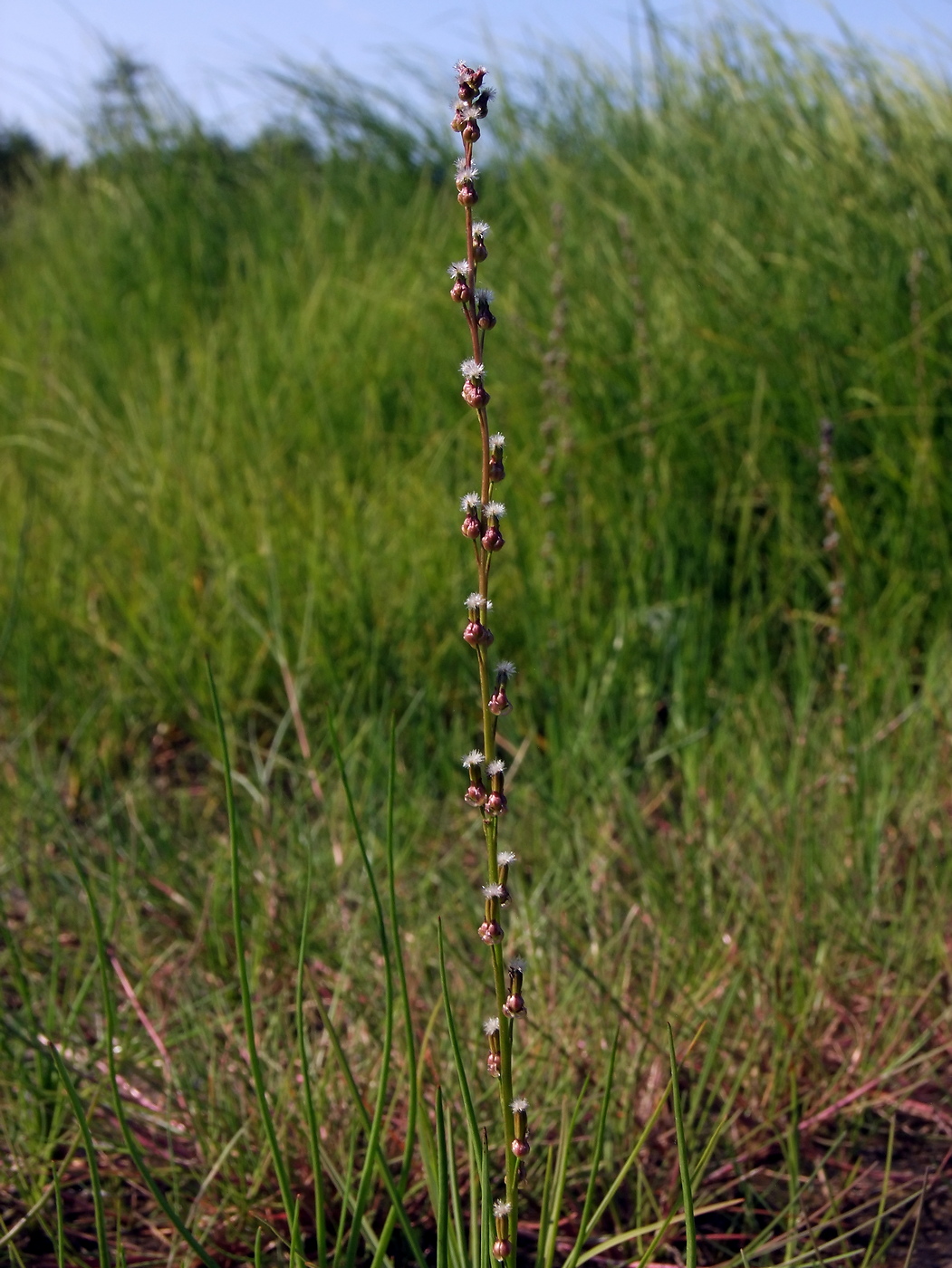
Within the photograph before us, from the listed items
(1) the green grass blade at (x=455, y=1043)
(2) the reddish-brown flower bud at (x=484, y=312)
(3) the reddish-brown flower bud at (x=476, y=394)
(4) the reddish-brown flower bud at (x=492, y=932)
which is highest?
(2) the reddish-brown flower bud at (x=484, y=312)

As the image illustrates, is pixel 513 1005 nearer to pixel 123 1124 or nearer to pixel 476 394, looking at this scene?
pixel 123 1124

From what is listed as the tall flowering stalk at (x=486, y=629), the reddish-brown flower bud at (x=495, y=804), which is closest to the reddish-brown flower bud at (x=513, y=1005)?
the tall flowering stalk at (x=486, y=629)

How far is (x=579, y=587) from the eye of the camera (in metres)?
2.71

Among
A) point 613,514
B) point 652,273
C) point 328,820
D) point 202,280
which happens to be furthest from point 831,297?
point 202,280

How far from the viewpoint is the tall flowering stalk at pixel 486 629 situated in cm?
88

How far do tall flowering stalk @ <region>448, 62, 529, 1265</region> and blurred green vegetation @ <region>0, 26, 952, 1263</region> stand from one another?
1.45 feet

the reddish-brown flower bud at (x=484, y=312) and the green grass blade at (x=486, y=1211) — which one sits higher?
the reddish-brown flower bud at (x=484, y=312)

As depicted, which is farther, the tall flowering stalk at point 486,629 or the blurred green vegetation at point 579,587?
the blurred green vegetation at point 579,587

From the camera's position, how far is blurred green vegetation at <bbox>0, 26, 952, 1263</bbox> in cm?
173

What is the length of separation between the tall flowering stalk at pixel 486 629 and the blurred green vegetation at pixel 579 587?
44 cm

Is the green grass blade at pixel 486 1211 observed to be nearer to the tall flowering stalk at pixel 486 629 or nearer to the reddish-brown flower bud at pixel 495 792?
the tall flowering stalk at pixel 486 629

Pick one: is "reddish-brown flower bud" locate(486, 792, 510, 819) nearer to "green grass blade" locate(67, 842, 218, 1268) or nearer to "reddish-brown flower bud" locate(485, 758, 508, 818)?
"reddish-brown flower bud" locate(485, 758, 508, 818)

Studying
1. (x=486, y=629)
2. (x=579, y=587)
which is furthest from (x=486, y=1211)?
(x=579, y=587)

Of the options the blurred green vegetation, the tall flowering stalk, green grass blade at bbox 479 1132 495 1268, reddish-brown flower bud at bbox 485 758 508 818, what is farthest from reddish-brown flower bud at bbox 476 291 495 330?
the blurred green vegetation
